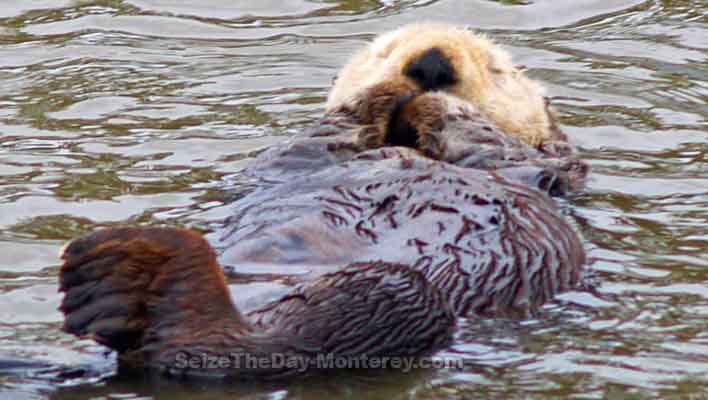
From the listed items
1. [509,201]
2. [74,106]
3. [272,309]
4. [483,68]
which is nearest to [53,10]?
[74,106]

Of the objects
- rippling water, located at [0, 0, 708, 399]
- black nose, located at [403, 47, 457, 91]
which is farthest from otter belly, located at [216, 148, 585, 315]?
black nose, located at [403, 47, 457, 91]

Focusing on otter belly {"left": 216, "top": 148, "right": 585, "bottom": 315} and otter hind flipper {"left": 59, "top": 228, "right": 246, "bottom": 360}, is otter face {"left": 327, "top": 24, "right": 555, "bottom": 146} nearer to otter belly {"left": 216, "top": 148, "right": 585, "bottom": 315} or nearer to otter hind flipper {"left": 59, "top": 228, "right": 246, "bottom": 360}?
otter belly {"left": 216, "top": 148, "right": 585, "bottom": 315}

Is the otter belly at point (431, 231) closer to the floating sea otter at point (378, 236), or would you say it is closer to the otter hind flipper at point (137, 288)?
the floating sea otter at point (378, 236)

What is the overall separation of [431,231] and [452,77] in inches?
47.4

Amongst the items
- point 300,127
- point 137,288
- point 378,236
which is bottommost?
point 300,127

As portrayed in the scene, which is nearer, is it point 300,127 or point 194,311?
point 194,311

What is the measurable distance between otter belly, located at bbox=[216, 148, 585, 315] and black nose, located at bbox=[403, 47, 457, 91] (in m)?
0.60

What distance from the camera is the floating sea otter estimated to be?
3.28m

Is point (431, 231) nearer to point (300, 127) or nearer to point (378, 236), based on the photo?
point (378, 236)

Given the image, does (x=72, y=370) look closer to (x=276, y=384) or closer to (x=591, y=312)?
(x=276, y=384)

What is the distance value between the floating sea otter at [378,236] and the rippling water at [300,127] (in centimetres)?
11

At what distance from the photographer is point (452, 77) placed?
5.09m

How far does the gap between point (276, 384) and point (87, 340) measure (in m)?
0.67

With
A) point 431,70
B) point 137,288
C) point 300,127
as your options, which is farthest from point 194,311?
point 300,127
